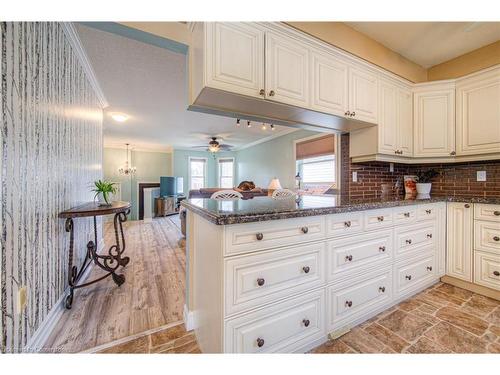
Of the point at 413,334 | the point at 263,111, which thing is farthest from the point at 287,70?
the point at 413,334

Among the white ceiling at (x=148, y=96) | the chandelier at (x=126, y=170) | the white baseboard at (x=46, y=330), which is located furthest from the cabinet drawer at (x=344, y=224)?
the chandelier at (x=126, y=170)

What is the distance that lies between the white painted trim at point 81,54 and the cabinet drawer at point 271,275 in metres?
2.61

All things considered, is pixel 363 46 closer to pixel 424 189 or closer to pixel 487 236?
pixel 424 189

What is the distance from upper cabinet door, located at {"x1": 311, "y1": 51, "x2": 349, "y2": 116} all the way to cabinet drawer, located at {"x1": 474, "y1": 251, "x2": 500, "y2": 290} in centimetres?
200

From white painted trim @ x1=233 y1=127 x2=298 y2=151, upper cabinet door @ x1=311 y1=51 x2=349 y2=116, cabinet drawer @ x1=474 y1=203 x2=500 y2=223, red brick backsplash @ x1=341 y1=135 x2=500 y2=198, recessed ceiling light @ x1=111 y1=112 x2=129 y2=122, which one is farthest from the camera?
white painted trim @ x1=233 y1=127 x2=298 y2=151

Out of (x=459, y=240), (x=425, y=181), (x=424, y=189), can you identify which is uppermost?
(x=425, y=181)

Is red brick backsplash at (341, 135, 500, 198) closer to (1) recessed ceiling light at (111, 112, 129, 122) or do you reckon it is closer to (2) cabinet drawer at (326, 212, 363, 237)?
(2) cabinet drawer at (326, 212, 363, 237)

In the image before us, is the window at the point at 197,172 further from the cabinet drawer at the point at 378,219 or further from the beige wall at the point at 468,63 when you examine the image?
the cabinet drawer at the point at 378,219

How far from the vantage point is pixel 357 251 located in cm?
156

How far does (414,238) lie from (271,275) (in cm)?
166

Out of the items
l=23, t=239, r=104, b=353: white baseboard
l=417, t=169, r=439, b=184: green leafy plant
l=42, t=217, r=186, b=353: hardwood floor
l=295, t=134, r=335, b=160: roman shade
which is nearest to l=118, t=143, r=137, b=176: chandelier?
l=42, t=217, r=186, b=353: hardwood floor

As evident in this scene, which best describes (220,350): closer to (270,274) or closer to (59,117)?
(270,274)

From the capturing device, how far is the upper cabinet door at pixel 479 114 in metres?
2.10

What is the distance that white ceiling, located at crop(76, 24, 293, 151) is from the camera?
2.24 m
